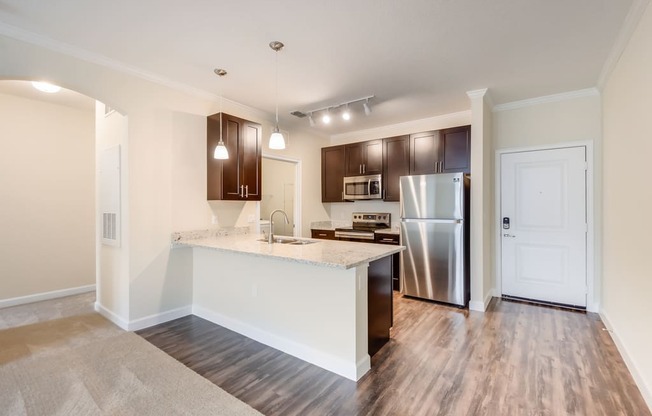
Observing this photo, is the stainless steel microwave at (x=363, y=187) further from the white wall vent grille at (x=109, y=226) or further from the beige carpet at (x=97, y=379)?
the beige carpet at (x=97, y=379)

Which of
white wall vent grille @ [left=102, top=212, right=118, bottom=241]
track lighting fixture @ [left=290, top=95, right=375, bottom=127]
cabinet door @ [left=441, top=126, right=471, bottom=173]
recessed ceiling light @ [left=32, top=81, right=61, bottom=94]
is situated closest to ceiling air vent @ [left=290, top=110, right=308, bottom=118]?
track lighting fixture @ [left=290, top=95, right=375, bottom=127]

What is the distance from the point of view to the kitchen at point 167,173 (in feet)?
10.3

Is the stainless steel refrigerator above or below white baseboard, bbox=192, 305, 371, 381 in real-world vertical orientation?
above

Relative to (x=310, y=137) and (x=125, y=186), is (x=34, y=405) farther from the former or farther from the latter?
(x=310, y=137)

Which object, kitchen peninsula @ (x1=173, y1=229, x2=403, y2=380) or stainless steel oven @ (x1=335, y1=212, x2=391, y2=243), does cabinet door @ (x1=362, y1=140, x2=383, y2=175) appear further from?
kitchen peninsula @ (x1=173, y1=229, x2=403, y2=380)

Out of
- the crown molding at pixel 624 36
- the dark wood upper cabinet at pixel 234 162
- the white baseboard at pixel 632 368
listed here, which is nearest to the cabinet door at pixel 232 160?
the dark wood upper cabinet at pixel 234 162

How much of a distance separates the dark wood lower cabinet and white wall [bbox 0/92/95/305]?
444 centimetres

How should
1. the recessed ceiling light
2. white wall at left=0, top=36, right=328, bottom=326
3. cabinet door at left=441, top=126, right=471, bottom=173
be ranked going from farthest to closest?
cabinet door at left=441, top=126, right=471, bottom=173
the recessed ceiling light
white wall at left=0, top=36, right=328, bottom=326

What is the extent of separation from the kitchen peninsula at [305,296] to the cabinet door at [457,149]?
2047mm

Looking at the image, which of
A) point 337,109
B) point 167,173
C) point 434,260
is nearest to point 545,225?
point 434,260

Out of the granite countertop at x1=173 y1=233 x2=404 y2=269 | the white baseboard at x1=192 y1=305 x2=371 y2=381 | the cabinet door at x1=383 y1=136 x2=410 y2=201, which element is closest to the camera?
the granite countertop at x1=173 y1=233 x2=404 y2=269

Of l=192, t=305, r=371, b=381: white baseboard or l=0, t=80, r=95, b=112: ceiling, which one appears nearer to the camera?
l=192, t=305, r=371, b=381: white baseboard

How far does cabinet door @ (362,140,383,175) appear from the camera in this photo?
5025 mm

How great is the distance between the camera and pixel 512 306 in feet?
12.8
